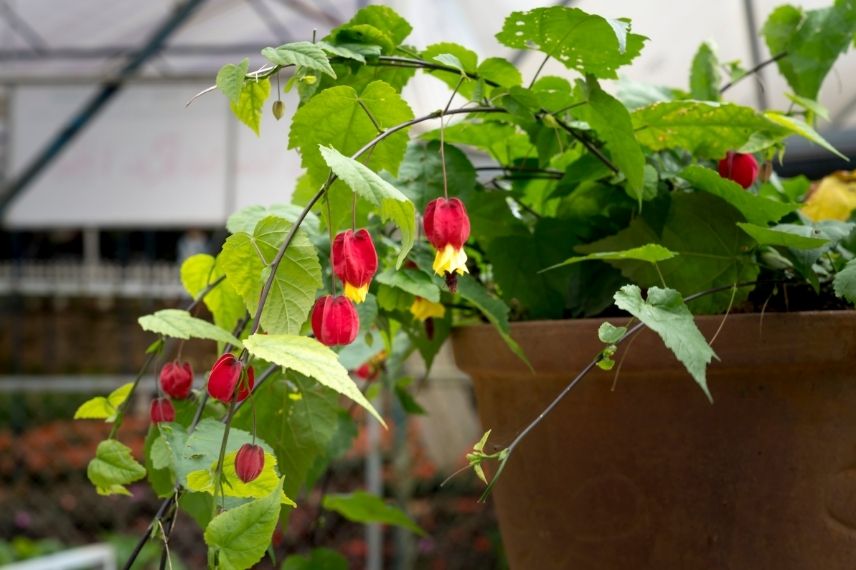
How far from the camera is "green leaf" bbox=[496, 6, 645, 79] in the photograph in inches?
15.1

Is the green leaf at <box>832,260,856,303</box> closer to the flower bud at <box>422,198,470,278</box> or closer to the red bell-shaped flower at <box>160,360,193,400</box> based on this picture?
the flower bud at <box>422,198,470,278</box>

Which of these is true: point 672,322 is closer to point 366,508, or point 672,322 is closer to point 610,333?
point 610,333

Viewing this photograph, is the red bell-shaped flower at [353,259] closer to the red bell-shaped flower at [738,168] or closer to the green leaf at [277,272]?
the green leaf at [277,272]

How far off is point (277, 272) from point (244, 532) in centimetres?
9

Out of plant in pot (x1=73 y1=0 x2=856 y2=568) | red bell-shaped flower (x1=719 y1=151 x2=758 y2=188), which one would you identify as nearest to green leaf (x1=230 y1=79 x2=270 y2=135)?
plant in pot (x1=73 y1=0 x2=856 y2=568)

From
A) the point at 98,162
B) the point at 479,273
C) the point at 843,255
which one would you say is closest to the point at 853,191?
the point at 843,255

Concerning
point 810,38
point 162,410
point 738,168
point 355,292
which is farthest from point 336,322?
point 810,38

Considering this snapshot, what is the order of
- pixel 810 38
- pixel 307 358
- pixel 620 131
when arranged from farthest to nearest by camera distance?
pixel 810 38 < pixel 620 131 < pixel 307 358

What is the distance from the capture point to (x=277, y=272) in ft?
1.10

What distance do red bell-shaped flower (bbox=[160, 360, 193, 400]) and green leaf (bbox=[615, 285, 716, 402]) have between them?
20 centimetres

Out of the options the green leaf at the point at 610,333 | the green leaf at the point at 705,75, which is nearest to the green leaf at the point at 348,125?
the green leaf at the point at 610,333

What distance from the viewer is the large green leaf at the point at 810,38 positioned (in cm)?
51

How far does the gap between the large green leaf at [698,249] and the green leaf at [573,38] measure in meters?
0.07

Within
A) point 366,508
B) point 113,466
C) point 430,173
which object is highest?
point 430,173
